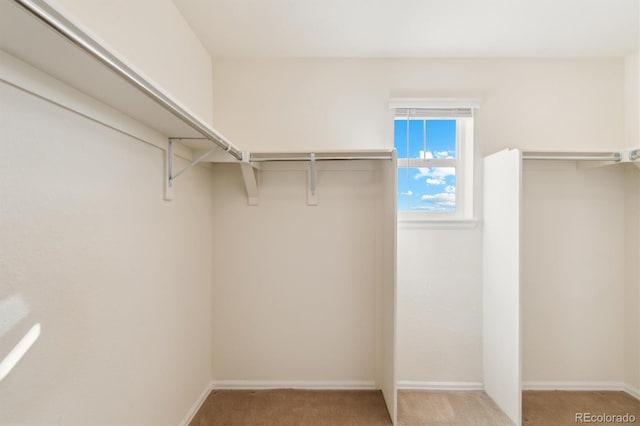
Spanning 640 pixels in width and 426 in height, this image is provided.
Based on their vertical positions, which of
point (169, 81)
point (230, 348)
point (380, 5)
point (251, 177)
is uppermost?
point (380, 5)

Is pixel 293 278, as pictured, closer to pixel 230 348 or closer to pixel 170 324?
pixel 230 348

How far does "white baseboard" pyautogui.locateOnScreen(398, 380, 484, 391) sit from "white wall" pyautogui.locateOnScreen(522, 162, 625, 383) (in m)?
0.38

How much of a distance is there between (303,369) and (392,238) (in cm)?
119

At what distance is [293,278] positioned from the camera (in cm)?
241

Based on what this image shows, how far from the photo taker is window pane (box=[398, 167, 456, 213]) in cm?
249

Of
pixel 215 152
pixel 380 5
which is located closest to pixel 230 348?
pixel 215 152

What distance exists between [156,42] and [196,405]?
2.10 metres

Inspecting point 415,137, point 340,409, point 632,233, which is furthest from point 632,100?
point 340,409

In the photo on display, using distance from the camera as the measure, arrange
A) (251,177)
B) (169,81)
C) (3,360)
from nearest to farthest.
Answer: (3,360) < (169,81) < (251,177)

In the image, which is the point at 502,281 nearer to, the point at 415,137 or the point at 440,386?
the point at 440,386

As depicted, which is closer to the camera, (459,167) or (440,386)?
(440,386)

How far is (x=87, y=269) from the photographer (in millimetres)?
1159

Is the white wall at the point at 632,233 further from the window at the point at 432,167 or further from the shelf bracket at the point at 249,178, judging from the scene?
Answer: the shelf bracket at the point at 249,178

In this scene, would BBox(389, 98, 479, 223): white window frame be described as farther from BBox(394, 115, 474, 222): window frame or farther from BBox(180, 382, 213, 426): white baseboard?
BBox(180, 382, 213, 426): white baseboard
